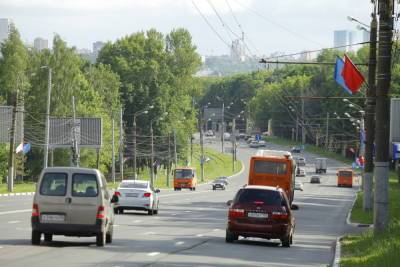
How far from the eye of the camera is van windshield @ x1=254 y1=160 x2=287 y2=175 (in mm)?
59688

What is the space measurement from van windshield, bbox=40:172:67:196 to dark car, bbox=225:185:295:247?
5859mm

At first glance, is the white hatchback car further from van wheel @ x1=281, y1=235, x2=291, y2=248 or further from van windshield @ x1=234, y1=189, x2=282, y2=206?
van wheel @ x1=281, y1=235, x2=291, y2=248

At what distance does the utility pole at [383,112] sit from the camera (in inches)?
1107

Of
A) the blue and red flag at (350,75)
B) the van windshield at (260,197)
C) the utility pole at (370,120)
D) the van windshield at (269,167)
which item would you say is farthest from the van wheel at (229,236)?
the van windshield at (269,167)

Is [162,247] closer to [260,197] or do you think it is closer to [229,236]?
[229,236]

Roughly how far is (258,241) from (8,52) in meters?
93.0

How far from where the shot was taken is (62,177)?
2538 cm

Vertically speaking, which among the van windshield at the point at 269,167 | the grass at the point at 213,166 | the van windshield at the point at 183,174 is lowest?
the grass at the point at 213,166

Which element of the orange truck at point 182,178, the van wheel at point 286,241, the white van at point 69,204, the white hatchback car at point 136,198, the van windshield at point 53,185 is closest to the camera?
the white van at point 69,204

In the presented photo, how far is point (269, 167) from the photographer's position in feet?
197

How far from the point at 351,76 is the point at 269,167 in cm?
1505

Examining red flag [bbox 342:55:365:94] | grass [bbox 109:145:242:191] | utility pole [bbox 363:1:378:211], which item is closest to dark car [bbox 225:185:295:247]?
red flag [bbox 342:55:365:94]

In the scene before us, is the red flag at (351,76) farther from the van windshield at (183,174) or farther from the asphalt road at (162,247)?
the van windshield at (183,174)

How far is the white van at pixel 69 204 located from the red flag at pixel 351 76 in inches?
856
